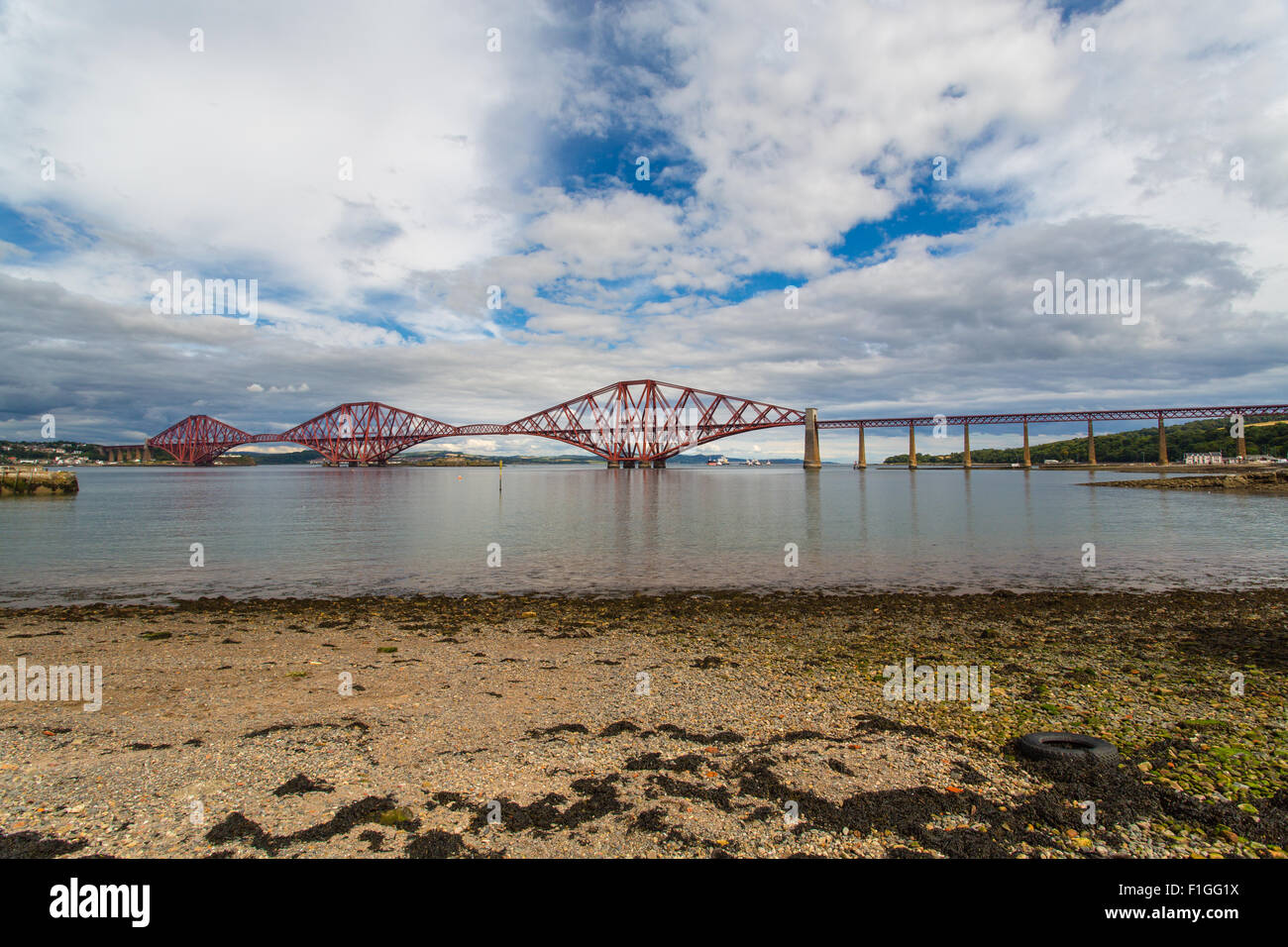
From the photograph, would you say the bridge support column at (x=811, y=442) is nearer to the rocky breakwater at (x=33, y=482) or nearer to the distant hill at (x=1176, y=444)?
the distant hill at (x=1176, y=444)

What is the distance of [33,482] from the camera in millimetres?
59438

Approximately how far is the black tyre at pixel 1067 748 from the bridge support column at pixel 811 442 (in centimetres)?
13615

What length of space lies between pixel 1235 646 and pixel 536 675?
34.3 feet

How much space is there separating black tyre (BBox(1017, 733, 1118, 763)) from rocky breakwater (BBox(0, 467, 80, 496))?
81980 mm

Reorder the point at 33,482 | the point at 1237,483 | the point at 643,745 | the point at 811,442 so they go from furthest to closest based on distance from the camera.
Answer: the point at 811,442, the point at 1237,483, the point at 33,482, the point at 643,745

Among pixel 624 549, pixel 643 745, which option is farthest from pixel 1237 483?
pixel 643 745

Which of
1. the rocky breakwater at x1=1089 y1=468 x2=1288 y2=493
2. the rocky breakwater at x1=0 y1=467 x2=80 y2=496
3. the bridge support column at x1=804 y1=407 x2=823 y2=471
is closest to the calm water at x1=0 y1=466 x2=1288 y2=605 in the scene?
the rocky breakwater at x1=1089 y1=468 x2=1288 y2=493

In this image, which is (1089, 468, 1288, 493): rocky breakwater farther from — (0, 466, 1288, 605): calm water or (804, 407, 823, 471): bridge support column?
(804, 407, 823, 471): bridge support column

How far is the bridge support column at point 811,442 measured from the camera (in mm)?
137625

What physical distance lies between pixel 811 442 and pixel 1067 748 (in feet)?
451

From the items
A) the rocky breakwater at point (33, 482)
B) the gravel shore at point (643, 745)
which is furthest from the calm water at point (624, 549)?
the rocky breakwater at point (33, 482)

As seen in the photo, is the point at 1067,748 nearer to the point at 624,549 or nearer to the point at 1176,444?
the point at 624,549
